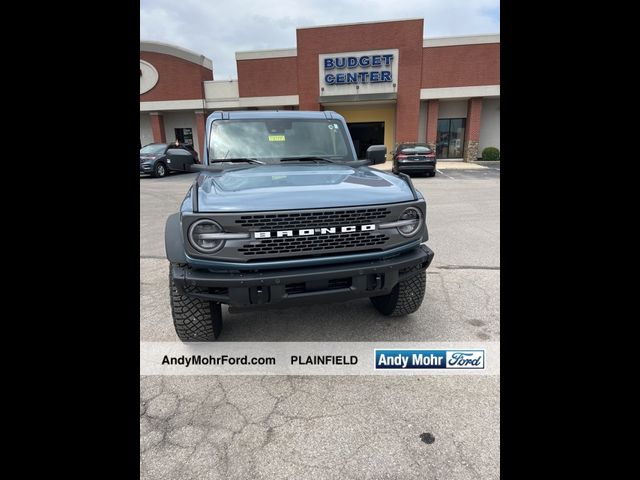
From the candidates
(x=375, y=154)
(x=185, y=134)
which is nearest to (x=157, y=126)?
(x=185, y=134)

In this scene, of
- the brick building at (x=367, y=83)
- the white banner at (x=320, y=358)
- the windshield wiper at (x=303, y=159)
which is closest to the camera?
the white banner at (x=320, y=358)

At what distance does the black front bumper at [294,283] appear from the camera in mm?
2197

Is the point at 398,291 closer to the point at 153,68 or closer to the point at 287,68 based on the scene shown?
the point at 287,68

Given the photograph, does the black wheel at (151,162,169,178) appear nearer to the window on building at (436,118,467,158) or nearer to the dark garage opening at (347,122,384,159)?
the dark garage opening at (347,122,384,159)

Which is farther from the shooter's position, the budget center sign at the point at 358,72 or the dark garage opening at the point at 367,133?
the dark garage opening at the point at 367,133

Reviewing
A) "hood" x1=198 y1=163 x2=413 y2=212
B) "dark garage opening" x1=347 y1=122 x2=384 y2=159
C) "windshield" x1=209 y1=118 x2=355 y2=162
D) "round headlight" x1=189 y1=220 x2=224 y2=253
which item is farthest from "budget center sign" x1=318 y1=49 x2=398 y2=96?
"round headlight" x1=189 y1=220 x2=224 y2=253

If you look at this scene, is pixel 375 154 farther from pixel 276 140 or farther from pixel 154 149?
pixel 154 149

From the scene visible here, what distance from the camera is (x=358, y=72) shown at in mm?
20375

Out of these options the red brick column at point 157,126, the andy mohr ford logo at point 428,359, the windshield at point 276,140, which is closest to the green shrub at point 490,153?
the windshield at point 276,140

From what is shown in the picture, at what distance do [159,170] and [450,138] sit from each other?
17681 mm

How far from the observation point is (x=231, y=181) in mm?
2703

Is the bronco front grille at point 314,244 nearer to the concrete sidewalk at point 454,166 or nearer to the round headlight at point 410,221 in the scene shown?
the round headlight at point 410,221

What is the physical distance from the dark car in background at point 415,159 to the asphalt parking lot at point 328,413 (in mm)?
→ 12254

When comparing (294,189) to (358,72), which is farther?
(358,72)
